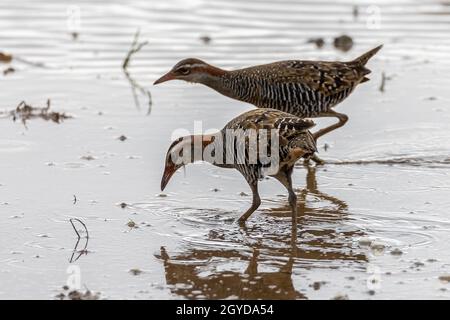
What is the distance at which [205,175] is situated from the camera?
10930mm

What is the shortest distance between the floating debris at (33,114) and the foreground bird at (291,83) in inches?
56.1

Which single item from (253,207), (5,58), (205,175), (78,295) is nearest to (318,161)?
(205,175)

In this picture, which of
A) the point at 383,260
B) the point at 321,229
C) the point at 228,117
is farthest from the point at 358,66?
the point at 383,260

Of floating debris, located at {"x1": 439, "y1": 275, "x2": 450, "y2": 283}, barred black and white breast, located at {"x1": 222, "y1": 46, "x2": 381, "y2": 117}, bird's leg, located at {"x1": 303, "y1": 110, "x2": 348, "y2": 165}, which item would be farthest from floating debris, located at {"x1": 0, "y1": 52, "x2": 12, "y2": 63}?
floating debris, located at {"x1": 439, "y1": 275, "x2": 450, "y2": 283}

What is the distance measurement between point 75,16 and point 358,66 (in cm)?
685

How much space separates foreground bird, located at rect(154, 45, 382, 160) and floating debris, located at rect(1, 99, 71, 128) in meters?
1.42

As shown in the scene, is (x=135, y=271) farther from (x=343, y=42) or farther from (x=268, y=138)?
Answer: (x=343, y=42)

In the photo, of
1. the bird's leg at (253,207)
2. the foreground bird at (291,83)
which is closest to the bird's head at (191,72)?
the foreground bird at (291,83)

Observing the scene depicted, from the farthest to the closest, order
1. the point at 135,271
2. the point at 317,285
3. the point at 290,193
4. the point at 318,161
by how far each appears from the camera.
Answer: the point at 318,161 → the point at 290,193 → the point at 135,271 → the point at 317,285

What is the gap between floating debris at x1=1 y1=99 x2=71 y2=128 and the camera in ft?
41.4

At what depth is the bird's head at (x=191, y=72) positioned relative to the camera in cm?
1195

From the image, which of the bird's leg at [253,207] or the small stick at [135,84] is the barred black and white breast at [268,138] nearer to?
the bird's leg at [253,207]

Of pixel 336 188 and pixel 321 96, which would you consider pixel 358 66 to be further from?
pixel 336 188

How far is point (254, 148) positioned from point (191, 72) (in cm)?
305
